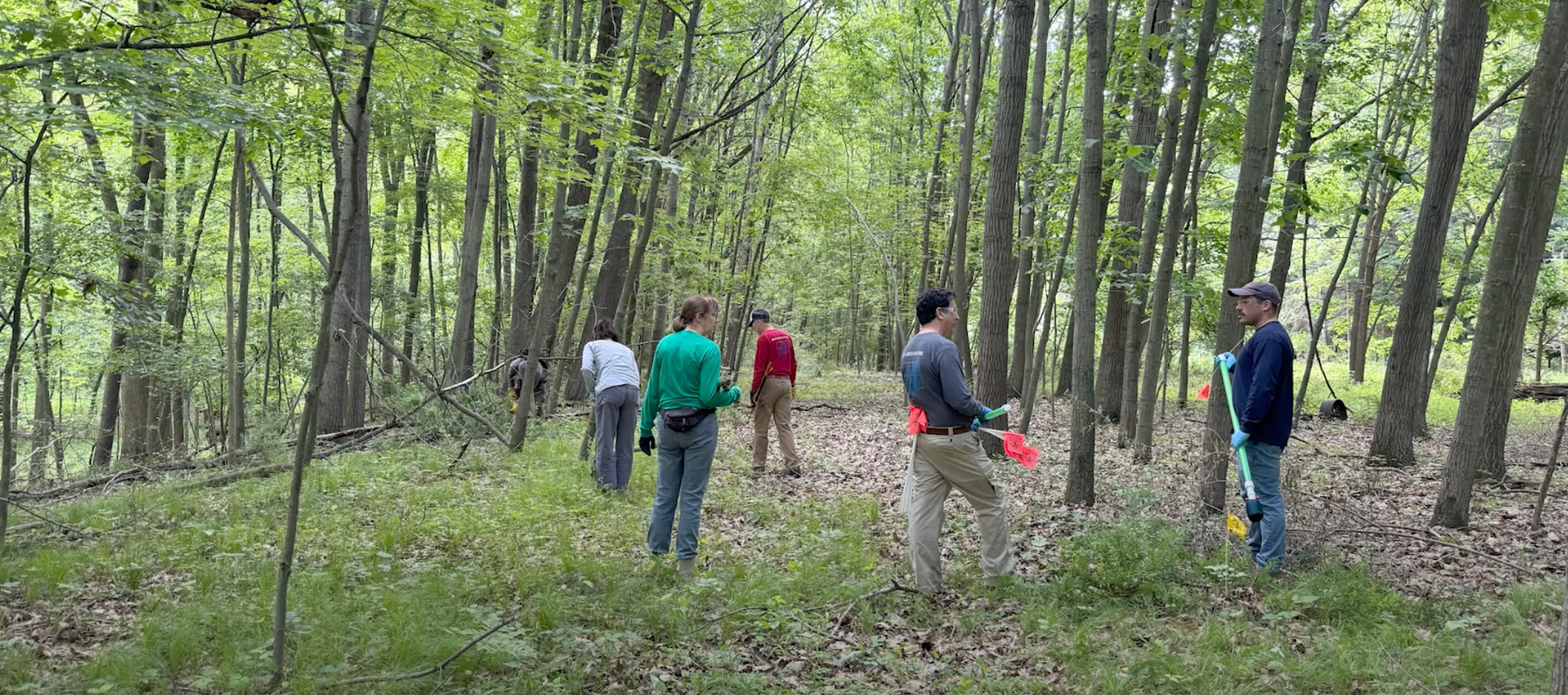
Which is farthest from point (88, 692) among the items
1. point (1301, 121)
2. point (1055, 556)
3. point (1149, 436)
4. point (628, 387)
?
point (1301, 121)

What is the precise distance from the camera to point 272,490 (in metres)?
8.28

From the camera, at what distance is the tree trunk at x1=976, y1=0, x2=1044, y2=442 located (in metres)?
9.11

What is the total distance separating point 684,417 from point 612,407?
2.33m

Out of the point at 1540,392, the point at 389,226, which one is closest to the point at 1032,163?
the point at 389,226

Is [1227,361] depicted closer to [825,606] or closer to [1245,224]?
[1245,224]

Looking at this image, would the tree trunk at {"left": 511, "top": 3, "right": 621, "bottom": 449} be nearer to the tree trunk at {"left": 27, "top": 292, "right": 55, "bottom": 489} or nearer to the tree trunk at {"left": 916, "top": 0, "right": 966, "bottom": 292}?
the tree trunk at {"left": 27, "top": 292, "right": 55, "bottom": 489}

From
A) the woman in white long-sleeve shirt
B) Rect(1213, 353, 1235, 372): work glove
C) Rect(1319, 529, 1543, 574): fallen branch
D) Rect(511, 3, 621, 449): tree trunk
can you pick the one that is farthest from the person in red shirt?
Rect(1319, 529, 1543, 574): fallen branch

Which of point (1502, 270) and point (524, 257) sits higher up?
point (1502, 270)

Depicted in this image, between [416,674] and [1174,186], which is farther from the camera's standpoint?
[1174,186]

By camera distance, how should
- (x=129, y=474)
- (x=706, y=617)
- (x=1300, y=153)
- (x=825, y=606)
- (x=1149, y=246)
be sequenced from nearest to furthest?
(x=706, y=617) < (x=825, y=606) < (x=1300, y=153) < (x=1149, y=246) < (x=129, y=474)

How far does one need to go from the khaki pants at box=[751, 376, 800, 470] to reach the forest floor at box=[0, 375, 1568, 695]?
145 centimetres

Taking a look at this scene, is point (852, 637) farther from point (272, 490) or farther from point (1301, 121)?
point (1301, 121)

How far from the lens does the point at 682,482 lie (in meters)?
5.87

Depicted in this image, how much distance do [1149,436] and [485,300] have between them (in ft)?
51.9
